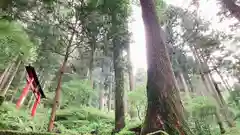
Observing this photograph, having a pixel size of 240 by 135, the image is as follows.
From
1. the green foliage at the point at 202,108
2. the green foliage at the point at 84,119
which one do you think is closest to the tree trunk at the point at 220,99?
the green foliage at the point at 202,108

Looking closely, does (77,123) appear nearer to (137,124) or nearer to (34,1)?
(137,124)

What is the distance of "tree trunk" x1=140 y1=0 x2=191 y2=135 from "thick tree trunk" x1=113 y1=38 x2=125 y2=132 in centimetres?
396

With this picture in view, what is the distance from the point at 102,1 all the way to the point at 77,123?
6.42 meters

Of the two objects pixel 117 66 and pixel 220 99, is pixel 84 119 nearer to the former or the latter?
pixel 117 66

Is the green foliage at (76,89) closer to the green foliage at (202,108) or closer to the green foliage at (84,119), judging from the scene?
the green foliage at (84,119)

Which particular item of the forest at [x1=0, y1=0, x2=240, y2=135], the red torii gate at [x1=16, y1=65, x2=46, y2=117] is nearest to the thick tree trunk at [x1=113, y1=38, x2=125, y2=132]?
the forest at [x1=0, y1=0, x2=240, y2=135]

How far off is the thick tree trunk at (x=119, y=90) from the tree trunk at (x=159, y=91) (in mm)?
3958

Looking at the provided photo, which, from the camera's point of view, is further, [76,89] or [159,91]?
[76,89]

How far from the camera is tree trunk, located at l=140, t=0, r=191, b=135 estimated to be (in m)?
3.42

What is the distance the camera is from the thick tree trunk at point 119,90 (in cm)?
752

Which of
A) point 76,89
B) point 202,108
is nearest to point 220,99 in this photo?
point 202,108

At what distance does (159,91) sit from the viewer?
379 cm

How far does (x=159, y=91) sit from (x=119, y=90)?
14.7 feet

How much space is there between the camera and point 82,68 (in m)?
17.0
